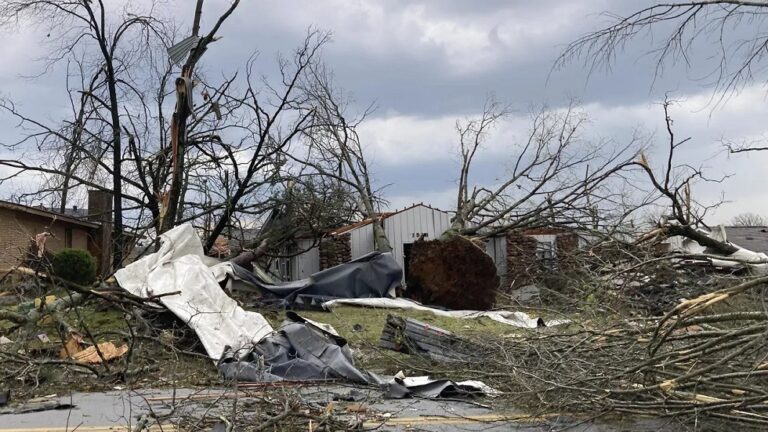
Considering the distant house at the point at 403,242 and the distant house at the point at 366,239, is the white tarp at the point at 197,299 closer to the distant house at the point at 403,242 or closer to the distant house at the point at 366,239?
the distant house at the point at 403,242

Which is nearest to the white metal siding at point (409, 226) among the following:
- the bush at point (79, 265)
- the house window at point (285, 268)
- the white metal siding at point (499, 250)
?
the white metal siding at point (499, 250)

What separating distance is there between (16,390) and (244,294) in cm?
565

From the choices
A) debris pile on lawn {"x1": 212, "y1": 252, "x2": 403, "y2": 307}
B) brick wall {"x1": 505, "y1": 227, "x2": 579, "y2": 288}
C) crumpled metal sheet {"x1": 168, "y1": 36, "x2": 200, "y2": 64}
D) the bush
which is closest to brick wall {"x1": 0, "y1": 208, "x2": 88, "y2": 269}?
the bush

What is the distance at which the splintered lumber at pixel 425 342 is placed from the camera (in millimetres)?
7235

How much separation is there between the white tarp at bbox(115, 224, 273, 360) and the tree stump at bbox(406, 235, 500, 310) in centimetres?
523

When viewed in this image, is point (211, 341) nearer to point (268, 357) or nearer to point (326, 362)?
point (268, 357)

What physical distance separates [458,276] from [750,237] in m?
11.1

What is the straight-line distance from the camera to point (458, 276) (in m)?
13.8

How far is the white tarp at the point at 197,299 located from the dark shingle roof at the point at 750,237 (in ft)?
43.0

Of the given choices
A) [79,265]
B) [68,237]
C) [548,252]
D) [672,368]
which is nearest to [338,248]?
[548,252]

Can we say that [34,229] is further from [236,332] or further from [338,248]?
[236,332]

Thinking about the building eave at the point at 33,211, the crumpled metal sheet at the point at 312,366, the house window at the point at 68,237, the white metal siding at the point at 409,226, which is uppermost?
the building eave at the point at 33,211

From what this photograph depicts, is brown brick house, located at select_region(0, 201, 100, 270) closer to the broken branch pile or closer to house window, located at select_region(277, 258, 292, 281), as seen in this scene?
house window, located at select_region(277, 258, 292, 281)

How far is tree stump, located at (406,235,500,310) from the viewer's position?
13.7 meters
